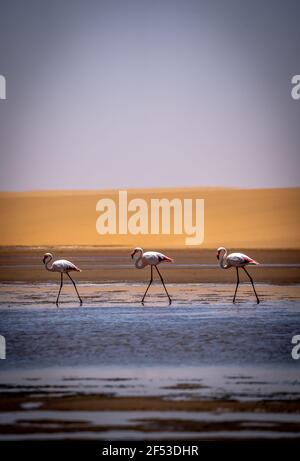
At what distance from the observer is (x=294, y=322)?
25.7 feet

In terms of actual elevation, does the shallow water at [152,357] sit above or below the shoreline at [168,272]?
below

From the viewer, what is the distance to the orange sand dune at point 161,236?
1184 inches

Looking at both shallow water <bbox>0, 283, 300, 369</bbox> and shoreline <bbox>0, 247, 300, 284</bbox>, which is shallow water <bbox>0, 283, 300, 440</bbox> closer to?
shallow water <bbox>0, 283, 300, 369</bbox>

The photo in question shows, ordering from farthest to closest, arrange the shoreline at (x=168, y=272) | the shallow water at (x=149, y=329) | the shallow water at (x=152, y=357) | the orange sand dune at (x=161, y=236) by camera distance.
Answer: the orange sand dune at (x=161, y=236) → the shoreline at (x=168, y=272) → the shallow water at (x=149, y=329) → the shallow water at (x=152, y=357)

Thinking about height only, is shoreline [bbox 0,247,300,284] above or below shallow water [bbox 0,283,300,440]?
above

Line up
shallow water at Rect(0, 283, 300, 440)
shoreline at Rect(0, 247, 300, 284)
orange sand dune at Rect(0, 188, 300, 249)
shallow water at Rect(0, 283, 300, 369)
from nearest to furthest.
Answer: shallow water at Rect(0, 283, 300, 440) < shallow water at Rect(0, 283, 300, 369) < shoreline at Rect(0, 247, 300, 284) < orange sand dune at Rect(0, 188, 300, 249)

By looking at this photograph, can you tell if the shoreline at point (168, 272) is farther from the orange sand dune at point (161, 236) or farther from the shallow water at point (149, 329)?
the orange sand dune at point (161, 236)

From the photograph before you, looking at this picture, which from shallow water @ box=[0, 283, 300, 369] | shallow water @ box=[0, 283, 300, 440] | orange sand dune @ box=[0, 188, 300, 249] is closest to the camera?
shallow water @ box=[0, 283, 300, 440]

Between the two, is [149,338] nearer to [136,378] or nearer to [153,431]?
[136,378]

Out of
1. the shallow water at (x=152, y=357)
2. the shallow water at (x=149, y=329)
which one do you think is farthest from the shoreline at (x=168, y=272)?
the shallow water at (x=152, y=357)

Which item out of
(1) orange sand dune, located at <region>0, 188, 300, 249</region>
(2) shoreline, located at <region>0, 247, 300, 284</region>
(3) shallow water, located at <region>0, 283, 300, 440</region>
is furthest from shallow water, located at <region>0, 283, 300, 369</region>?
(1) orange sand dune, located at <region>0, 188, 300, 249</region>

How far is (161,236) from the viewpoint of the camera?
3256 centimetres

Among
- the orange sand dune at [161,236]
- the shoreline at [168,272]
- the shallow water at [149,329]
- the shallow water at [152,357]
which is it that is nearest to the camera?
the shallow water at [152,357]

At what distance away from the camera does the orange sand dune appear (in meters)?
30.1
